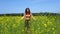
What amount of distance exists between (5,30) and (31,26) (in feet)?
5.44

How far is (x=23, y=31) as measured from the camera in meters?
14.0

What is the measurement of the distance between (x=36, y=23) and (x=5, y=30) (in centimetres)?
232

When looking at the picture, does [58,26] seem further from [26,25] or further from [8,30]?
[8,30]

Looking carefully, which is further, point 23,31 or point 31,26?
point 31,26

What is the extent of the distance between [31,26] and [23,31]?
116 centimetres

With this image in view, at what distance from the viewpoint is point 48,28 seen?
1451 cm

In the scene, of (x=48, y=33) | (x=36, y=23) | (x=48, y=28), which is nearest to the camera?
(x=48, y=33)

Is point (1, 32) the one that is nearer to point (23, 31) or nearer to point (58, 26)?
point (23, 31)

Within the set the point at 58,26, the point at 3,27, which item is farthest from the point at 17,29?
the point at 58,26

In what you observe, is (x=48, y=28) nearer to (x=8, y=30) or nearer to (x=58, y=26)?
(x=58, y=26)

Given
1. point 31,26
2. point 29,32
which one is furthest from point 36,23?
point 29,32

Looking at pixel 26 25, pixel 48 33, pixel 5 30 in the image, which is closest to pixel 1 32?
pixel 5 30

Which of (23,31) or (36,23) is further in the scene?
(36,23)

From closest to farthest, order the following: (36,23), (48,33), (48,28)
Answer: (48,33) < (48,28) < (36,23)
